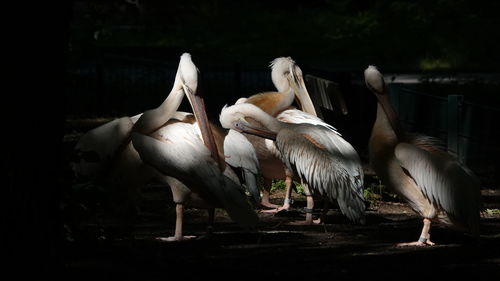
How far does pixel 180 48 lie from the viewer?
25.4 metres

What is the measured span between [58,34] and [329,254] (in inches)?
113

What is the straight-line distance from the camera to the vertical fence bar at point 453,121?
9.72m

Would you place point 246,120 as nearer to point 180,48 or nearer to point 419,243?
point 419,243

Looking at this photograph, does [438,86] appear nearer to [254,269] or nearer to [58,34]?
[254,269]

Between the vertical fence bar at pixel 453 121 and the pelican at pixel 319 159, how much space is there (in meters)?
2.45

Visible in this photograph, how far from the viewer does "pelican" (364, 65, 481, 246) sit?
6.36 m

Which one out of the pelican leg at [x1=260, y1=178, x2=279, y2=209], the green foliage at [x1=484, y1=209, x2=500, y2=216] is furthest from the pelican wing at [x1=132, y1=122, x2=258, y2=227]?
the green foliage at [x1=484, y1=209, x2=500, y2=216]

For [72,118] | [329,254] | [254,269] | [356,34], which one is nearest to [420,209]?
[329,254]

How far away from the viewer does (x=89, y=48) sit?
4668 millimetres

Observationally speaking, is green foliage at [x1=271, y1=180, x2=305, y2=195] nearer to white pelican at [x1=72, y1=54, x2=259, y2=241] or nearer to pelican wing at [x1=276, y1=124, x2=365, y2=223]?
pelican wing at [x1=276, y1=124, x2=365, y2=223]

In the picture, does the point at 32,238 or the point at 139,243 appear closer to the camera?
the point at 32,238

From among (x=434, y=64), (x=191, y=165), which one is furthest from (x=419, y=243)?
(x=434, y=64)

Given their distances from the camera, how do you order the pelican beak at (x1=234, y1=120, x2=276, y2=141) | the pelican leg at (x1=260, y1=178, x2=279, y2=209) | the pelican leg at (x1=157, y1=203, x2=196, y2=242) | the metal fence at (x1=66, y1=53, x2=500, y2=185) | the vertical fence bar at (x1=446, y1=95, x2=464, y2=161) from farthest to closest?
the metal fence at (x1=66, y1=53, x2=500, y2=185) → the vertical fence bar at (x1=446, y1=95, x2=464, y2=161) → the pelican leg at (x1=260, y1=178, x2=279, y2=209) → the pelican beak at (x1=234, y1=120, x2=276, y2=141) → the pelican leg at (x1=157, y1=203, x2=196, y2=242)

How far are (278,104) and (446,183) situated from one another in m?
2.58
